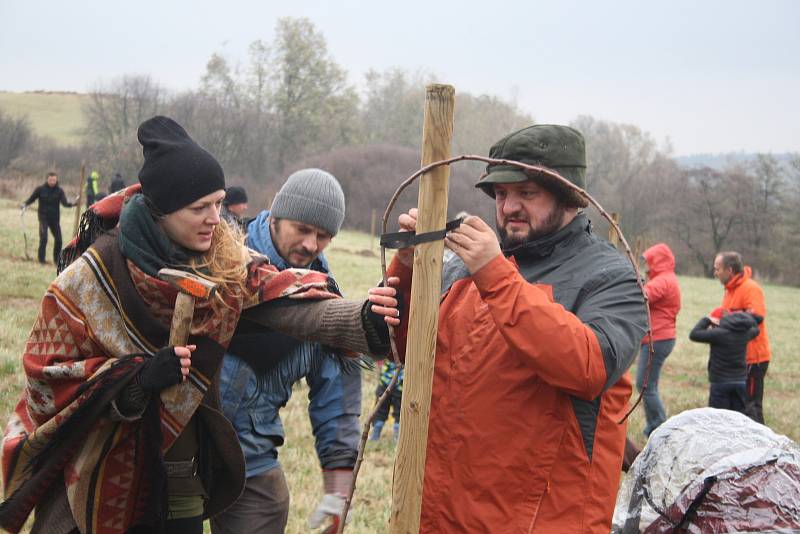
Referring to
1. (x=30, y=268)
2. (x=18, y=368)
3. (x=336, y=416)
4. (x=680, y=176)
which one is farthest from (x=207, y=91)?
(x=336, y=416)

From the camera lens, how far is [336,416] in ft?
10.4

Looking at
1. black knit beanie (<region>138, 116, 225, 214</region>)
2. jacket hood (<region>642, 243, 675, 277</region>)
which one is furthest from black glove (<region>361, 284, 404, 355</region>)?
jacket hood (<region>642, 243, 675, 277</region>)

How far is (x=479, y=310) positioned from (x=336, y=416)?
1.02m

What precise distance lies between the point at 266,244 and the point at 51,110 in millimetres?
75302

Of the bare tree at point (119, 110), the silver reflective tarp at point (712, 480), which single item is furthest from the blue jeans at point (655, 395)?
the bare tree at point (119, 110)

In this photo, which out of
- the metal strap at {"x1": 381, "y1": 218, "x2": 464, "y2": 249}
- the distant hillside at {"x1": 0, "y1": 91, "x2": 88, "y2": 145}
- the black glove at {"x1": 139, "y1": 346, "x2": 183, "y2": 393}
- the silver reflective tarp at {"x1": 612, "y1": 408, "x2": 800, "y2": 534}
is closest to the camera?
the metal strap at {"x1": 381, "y1": 218, "x2": 464, "y2": 249}

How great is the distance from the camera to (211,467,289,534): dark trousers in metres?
3.04

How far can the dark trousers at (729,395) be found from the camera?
24.0 feet

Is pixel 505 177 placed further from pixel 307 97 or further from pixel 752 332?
pixel 307 97

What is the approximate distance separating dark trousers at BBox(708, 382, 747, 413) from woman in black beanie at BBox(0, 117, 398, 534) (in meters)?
5.85

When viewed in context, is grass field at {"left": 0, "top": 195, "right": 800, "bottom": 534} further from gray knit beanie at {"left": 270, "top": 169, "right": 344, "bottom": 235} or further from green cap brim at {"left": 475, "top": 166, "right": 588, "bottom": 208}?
green cap brim at {"left": 475, "top": 166, "right": 588, "bottom": 208}

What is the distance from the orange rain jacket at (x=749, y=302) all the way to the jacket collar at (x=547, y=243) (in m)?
5.71

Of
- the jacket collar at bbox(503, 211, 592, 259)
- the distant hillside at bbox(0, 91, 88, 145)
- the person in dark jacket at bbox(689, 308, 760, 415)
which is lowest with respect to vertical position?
the person in dark jacket at bbox(689, 308, 760, 415)

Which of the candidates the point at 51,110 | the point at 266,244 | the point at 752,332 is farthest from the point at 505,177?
the point at 51,110
